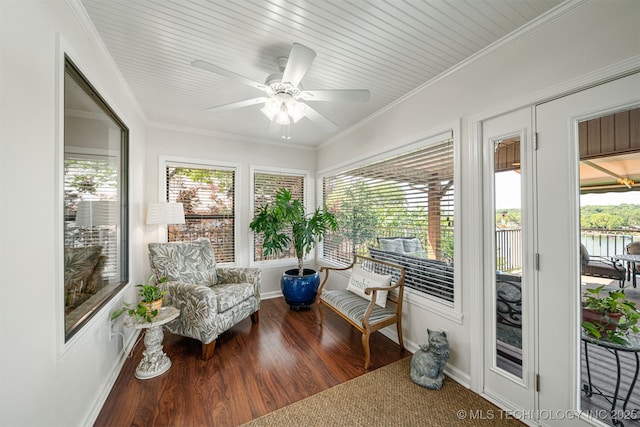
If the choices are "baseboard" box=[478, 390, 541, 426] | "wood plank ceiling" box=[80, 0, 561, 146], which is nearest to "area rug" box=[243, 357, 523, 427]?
"baseboard" box=[478, 390, 541, 426]

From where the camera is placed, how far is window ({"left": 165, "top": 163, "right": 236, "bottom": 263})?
3.36m

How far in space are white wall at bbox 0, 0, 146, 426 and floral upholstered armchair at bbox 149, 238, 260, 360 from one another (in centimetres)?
79

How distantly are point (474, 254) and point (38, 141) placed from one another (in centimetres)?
264

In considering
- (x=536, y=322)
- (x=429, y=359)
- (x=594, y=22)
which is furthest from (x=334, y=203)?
(x=594, y=22)

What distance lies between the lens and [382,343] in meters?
2.51

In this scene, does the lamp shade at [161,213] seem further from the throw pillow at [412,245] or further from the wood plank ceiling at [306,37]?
the throw pillow at [412,245]

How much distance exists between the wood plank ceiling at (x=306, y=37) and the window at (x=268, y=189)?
1.63 meters

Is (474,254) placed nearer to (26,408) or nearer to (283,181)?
(26,408)

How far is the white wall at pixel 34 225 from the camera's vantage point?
914mm

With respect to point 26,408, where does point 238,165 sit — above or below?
above

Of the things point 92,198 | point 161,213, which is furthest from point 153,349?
point 161,213

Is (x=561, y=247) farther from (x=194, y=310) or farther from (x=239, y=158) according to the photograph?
(x=239, y=158)

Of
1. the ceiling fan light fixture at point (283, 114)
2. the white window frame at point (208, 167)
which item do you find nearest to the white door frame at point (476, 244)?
the ceiling fan light fixture at point (283, 114)

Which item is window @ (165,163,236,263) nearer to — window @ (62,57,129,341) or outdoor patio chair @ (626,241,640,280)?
window @ (62,57,129,341)
